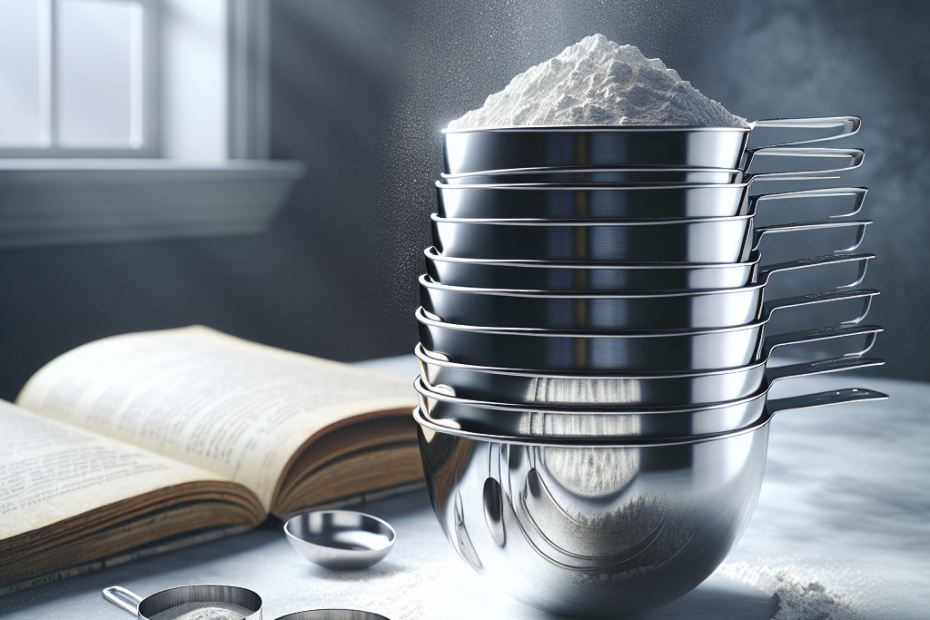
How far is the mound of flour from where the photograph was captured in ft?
1.64

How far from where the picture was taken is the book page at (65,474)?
24.2 inches

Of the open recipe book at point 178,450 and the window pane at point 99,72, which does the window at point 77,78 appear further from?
the open recipe book at point 178,450

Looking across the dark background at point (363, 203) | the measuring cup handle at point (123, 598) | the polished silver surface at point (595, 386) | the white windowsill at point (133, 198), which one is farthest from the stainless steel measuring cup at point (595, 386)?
the white windowsill at point (133, 198)

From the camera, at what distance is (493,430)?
48 centimetres

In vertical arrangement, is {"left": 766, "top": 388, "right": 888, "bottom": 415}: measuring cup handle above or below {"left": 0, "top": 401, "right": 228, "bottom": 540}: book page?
above

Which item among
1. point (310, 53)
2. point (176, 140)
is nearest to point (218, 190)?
point (176, 140)

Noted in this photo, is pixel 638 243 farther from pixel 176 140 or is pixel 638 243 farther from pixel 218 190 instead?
pixel 176 140

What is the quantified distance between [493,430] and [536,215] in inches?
4.6

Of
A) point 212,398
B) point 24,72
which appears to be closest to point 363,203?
point 24,72

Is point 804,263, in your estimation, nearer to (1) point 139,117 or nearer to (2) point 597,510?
(2) point 597,510

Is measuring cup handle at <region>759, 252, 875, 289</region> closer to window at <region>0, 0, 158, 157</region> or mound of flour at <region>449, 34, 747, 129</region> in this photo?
mound of flour at <region>449, 34, 747, 129</region>

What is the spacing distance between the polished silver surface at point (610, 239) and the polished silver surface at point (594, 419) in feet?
0.25

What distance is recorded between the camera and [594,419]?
0.46m

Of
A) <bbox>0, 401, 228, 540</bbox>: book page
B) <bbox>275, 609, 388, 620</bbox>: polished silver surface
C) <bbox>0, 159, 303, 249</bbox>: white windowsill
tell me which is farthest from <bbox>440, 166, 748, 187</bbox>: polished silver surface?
<bbox>0, 159, 303, 249</bbox>: white windowsill
